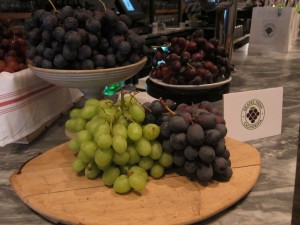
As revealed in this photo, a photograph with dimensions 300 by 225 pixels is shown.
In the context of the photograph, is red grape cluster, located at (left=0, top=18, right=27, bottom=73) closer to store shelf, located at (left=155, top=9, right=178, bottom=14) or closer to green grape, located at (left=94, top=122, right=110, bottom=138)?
green grape, located at (left=94, top=122, right=110, bottom=138)

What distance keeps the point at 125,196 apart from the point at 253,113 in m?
0.43

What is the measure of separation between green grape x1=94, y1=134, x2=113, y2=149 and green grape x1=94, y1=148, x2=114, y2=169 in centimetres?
1

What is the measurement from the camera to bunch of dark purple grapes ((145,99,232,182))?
1.92 ft

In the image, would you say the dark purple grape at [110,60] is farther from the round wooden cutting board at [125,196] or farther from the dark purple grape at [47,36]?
the round wooden cutting board at [125,196]

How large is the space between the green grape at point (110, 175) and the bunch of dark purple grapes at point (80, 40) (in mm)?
288

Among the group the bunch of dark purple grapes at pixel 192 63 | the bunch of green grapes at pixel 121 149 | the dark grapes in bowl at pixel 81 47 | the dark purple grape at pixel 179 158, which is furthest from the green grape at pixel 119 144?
the bunch of dark purple grapes at pixel 192 63

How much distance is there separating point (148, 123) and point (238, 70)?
3.85 feet

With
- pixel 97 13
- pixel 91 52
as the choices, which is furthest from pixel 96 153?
pixel 97 13

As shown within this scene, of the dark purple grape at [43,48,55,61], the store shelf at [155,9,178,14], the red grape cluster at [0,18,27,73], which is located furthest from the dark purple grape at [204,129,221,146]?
the store shelf at [155,9,178,14]

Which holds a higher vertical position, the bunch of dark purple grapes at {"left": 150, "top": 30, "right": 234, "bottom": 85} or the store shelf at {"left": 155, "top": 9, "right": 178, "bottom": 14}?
the store shelf at {"left": 155, "top": 9, "right": 178, "bottom": 14}

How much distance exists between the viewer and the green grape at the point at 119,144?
590 mm

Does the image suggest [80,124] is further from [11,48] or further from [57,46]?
[11,48]

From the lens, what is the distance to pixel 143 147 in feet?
2.03

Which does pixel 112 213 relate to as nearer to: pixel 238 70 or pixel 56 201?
pixel 56 201
